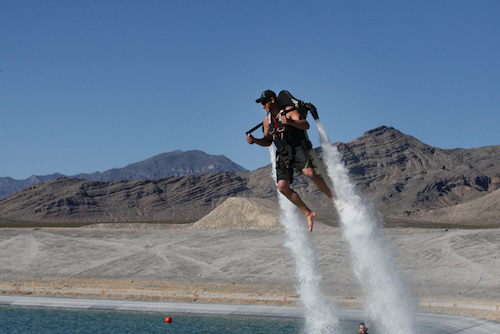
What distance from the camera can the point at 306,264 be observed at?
21.0 m

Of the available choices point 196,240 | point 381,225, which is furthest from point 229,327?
point 196,240

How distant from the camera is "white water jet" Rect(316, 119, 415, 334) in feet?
47.5

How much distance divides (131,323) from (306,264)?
14.9 meters

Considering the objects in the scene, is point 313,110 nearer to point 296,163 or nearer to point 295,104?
point 295,104

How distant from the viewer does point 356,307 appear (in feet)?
110

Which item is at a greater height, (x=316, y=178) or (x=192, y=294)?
(x=316, y=178)

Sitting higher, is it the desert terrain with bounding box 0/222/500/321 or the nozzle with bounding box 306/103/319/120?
the nozzle with bounding box 306/103/319/120

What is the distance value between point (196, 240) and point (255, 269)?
1332 centimetres

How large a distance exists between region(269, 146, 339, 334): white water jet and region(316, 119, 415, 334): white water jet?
2.06 metres

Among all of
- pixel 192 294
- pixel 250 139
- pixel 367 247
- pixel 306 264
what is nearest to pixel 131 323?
pixel 192 294

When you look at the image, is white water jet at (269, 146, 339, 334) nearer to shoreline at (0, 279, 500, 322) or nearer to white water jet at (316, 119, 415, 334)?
white water jet at (316, 119, 415, 334)

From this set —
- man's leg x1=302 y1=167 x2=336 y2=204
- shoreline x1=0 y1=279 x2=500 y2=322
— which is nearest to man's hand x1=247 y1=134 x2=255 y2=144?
man's leg x1=302 y1=167 x2=336 y2=204

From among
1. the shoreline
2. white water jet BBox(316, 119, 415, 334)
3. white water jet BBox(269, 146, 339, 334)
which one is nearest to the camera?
→ white water jet BBox(316, 119, 415, 334)

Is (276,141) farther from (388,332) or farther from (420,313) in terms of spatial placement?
(420,313)
